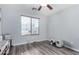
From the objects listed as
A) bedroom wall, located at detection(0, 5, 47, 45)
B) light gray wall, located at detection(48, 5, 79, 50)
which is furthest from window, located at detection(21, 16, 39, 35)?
light gray wall, located at detection(48, 5, 79, 50)

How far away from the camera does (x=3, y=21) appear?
265cm

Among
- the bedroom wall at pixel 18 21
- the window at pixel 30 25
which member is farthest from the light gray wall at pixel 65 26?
the window at pixel 30 25

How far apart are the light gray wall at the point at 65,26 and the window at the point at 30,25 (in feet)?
1.46

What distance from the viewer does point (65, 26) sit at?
221 cm

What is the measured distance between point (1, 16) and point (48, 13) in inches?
68.8

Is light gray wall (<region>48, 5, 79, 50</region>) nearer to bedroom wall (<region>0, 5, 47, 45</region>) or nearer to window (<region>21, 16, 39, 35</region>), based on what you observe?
bedroom wall (<region>0, 5, 47, 45</region>)

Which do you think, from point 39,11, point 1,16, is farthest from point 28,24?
point 1,16

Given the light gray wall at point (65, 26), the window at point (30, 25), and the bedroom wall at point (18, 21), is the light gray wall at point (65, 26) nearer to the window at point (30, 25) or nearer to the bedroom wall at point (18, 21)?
the bedroom wall at point (18, 21)

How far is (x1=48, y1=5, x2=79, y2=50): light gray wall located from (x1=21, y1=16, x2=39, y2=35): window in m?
0.44

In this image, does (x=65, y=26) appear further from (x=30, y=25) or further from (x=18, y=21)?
(x=18, y=21)

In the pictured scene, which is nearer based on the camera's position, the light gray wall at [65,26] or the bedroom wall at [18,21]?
the bedroom wall at [18,21]

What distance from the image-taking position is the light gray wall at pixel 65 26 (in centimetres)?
221

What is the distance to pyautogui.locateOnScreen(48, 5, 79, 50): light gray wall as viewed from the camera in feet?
7.24

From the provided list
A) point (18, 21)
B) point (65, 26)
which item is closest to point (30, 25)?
point (18, 21)
